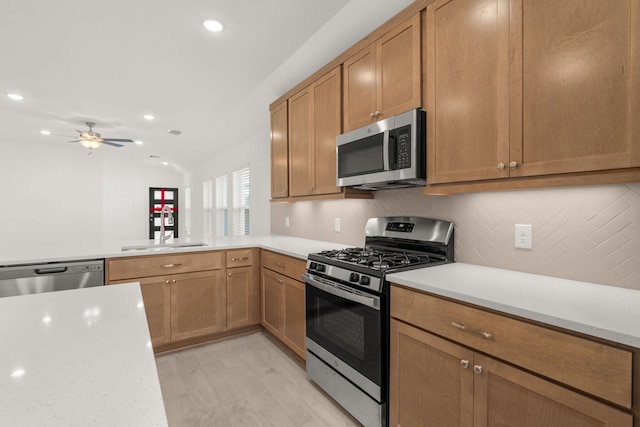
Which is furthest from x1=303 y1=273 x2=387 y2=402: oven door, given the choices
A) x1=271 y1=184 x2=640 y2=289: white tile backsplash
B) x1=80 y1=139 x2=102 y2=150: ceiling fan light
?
x1=80 y1=139 x2=102 y2=150: ceiling fan light

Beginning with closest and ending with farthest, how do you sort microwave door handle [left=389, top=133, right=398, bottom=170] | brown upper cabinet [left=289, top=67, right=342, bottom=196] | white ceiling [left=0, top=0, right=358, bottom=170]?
microwave door handle [left=389, top=133, right=398, bottom=170]
white ceiling [left=0, top=0, right=358, bottom=170]
brown upper cabinet [left=289, top=67, right=342, bottom=196]

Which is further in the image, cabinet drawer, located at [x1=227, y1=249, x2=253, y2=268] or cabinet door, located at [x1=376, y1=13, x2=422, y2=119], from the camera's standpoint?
cabinet drawer, located at [x1=227, y1=249, x2=253, y2=268]

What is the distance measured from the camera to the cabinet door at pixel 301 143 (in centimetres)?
280

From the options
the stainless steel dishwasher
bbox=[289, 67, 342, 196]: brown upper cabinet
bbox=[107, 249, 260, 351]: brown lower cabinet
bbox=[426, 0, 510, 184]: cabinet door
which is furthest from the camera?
bbox=[107, 249, 260, 351]: brown lower cabinet

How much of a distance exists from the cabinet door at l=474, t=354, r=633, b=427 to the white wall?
696 cm

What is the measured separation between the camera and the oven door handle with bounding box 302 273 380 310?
5.39 ft

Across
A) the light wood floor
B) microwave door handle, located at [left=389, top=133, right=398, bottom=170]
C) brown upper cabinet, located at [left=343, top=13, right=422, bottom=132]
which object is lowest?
the light wood floor

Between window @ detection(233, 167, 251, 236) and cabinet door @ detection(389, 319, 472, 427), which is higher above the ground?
window @ detection(233, 167, 251, 236)

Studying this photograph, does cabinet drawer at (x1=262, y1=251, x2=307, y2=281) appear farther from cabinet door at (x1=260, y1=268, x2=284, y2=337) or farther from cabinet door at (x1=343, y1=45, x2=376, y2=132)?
cabinet door at (x1=343, y1=45, x2=376, y2=132)

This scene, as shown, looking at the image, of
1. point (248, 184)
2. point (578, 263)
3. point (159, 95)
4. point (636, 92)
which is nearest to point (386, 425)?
point (578, 263)

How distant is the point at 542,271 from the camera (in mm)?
1580

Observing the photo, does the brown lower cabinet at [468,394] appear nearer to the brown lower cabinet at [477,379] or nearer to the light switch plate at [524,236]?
the brown lower cabinet at [477,379]

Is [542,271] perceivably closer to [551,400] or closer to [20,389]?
[551,400]

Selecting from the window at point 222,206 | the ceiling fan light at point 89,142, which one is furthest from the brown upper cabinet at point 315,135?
the window at point 222,206
